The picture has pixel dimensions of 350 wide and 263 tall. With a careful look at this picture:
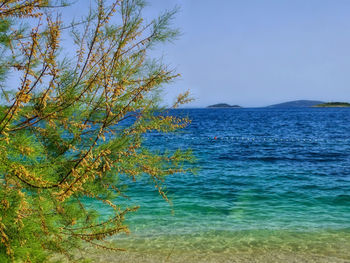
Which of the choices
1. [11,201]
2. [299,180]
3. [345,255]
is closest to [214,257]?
[345,255]

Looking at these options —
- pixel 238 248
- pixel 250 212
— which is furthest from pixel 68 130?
pixel 250 212

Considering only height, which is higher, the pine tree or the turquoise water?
the pine tree

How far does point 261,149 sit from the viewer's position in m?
23.0

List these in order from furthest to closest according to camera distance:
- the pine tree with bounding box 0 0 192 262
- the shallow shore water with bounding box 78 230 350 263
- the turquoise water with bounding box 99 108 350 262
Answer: the turquoise water with bounding box 99 108 350 262
the shallow shore water with bounding box 78 230 350 263
the pine tree with bounding box 0 0 192 262

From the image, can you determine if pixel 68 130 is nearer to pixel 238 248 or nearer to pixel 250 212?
pixel 238 248

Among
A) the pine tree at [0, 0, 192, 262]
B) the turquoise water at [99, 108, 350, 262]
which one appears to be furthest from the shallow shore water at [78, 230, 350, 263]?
the pine tree at [0, 0, 192, 262]

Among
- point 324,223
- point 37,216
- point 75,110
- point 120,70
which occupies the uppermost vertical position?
point 120,70

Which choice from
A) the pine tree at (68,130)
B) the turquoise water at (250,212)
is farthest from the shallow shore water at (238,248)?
the pine tree at (68,130)

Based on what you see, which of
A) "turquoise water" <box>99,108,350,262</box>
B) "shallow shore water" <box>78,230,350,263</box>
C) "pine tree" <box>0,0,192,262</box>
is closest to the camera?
"pine tree" <box>0,0,192,262</box>

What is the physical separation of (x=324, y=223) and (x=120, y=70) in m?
6.91

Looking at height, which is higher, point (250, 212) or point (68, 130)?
point (68, 130)

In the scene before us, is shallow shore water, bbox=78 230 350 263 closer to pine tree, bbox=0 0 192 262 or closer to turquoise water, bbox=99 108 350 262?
turquoise water, bbox=99 108 350 262

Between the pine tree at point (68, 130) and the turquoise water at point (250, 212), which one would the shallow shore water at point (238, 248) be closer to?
the turquoise water at point (250, 212)

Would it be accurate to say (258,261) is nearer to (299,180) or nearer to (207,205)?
(207,205)
